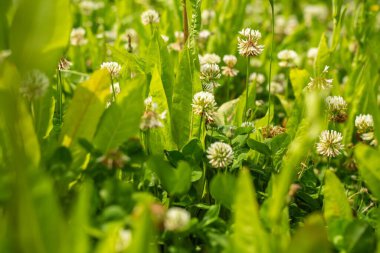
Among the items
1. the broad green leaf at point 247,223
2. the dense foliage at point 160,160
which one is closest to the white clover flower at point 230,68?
the dense foliage at point 160,160

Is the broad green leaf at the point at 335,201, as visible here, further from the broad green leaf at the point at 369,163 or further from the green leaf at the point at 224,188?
the green leaf at the point at 224,188

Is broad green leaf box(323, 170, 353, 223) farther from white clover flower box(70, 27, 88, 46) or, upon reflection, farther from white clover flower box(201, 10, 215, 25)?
white clover flower box(201, 10, 215, 25)

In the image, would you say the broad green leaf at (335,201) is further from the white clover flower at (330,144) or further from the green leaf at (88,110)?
the green leaf at (88,110)

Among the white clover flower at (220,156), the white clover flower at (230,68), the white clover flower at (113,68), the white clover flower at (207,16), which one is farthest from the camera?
the white clover flower at (207,16)

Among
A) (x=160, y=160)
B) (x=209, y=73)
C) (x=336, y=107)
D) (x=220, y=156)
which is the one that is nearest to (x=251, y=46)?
(x=209, y=73)

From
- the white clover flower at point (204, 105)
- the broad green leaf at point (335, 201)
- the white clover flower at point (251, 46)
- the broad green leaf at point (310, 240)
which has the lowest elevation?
the broad green leaf at point (335, 201)

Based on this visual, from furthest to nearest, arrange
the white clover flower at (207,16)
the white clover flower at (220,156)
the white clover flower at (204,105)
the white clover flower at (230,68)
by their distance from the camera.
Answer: the white clover flower at (207,16) < the white clover flower at (230,68) < the white clover flower at (204,105) < the white clover flower at (220,156)

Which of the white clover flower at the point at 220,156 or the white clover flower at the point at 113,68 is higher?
the white clover flower at the point at 113,68

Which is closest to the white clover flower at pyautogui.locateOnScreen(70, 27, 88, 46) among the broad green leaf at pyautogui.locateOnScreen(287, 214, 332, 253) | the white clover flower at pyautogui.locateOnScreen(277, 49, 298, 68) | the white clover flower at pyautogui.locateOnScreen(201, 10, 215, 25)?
the white clover flower at pyautogui.locateOnScreen(201, 10, 215, 25)

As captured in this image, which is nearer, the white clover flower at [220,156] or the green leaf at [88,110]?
the green leaf at [88,110]

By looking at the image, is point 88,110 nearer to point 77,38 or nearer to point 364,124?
point 364,124
